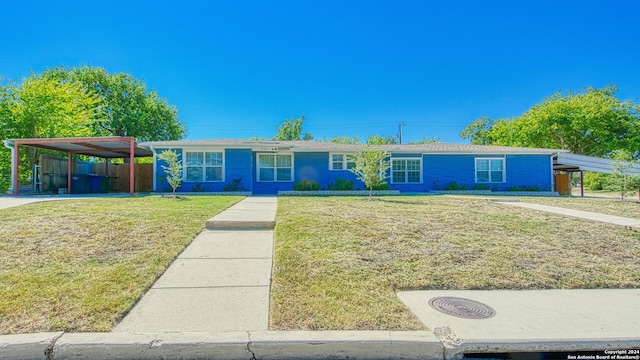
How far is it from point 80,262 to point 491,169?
19075mm

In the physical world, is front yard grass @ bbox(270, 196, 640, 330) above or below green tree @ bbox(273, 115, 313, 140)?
below

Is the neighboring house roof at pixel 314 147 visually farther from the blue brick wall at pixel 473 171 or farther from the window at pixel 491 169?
the window at pixel 491 169

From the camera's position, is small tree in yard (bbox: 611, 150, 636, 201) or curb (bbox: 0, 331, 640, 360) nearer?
curb (bbox: 0, 331, 640, 360)

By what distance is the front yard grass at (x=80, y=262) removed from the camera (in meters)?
2.79

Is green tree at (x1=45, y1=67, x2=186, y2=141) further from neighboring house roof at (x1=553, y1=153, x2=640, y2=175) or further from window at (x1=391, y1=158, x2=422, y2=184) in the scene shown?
neighboring house roof at (x1=553, y1=153, x2=640, y2=175)

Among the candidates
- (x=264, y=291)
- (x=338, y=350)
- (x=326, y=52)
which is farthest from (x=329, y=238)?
(x=326, y=52)

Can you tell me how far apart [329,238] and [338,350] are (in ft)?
9.93

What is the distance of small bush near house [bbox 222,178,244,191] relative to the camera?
1586cm

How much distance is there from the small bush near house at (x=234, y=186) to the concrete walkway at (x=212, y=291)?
10347mm

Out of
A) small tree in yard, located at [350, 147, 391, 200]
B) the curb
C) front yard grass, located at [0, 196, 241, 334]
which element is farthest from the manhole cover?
small tree in yard, located at [350, 147, 391, 200]

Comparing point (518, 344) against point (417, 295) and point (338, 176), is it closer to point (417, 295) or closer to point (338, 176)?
point (417, 295)

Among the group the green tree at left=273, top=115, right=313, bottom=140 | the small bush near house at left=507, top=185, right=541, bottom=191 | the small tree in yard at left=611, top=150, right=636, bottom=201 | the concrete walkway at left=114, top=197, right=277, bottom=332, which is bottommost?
the concrete walkway at left=114, top=197, right=277, bottom=332

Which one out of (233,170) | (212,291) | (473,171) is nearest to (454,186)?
(473,171)

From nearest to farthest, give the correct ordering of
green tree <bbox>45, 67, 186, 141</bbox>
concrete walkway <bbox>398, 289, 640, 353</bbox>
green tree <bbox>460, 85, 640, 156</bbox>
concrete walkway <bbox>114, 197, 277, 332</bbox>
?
concrete walkway <bbox>398, 289, 640, 353</bbox> → concrete walkway <bbox>114, 197, 277, 332</bbox> → green tree <bbox>45, 67, 186, 141</bbox> → green tree <bbox>460, 85, 640, 156</bbox>
